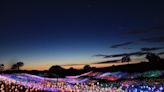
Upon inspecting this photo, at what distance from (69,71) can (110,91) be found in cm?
5537

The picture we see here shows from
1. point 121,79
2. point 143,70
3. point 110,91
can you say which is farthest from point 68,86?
point 143,70

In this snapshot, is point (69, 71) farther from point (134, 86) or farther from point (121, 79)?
point (134, 86)

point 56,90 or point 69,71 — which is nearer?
point 56,90

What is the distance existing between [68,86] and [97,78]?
12.1 metres

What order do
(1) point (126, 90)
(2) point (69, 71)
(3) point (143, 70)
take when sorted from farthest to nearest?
(2) point (69, 71) < (3) point (143, 70) < (1) point (126, 90)

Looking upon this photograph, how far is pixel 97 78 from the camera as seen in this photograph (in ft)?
204

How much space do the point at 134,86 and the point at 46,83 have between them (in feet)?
42.5

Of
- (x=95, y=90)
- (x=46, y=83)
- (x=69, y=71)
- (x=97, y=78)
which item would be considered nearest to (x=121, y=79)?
(x=97, y=78)

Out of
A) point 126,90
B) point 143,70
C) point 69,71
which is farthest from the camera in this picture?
point 69,71

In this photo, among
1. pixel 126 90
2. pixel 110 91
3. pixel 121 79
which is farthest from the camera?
pixel 121 79

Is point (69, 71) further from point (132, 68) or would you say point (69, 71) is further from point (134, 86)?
point (134, 86)

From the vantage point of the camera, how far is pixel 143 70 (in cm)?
7269

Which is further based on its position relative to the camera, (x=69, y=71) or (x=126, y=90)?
(x=69, y=71)

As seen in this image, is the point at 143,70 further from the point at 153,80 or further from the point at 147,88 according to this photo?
the point at 147,88
